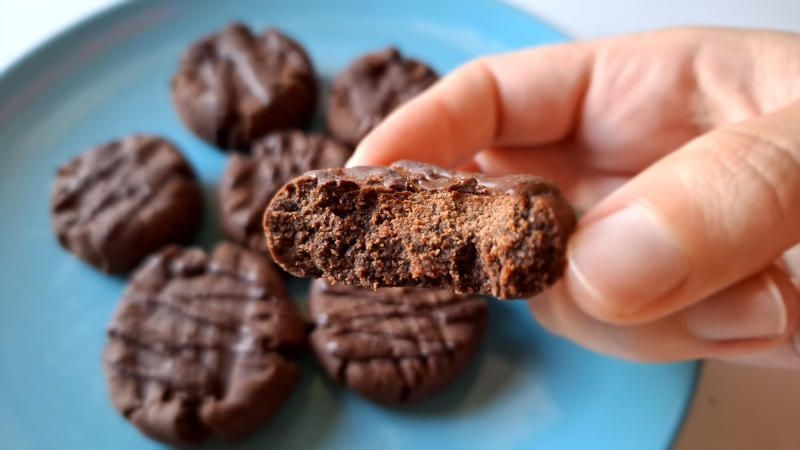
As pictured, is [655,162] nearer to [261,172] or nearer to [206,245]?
[261,172]

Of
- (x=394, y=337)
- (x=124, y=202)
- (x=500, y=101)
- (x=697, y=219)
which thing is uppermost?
(x=697, y=219)

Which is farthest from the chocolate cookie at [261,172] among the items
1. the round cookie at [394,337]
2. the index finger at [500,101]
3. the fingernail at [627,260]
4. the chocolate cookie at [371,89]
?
the fingernail at [627,260]

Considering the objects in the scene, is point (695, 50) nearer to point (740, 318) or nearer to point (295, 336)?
point (740, 318)

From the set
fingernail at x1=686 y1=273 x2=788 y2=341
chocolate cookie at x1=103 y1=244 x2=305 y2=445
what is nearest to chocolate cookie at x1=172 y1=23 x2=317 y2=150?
chocolate cookie at x1=103 y1=244 x2=305 y2=445

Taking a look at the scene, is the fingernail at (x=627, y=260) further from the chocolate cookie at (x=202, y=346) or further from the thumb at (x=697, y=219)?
the chocolate cookie at (x=202, y=346)

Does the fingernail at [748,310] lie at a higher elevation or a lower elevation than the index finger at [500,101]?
lower

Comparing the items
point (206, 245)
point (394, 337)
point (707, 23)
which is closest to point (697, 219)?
point (394, 337)
